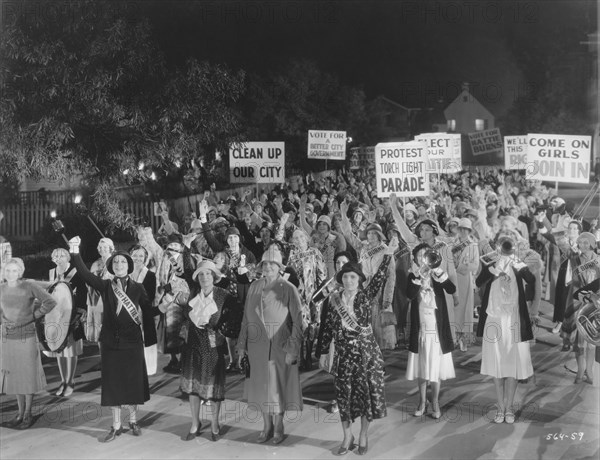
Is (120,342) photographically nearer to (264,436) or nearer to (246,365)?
(246,365)

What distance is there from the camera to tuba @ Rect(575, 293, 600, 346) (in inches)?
281

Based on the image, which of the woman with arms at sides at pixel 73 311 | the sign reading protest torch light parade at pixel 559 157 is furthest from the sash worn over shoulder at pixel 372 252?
the sign reading protest torch light parade at pixel 559 157

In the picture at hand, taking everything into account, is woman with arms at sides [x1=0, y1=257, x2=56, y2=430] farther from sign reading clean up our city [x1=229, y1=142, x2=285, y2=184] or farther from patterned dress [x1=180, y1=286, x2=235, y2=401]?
sign reading clean up our city [x1=229, y1=142, x2=285, y2=184]

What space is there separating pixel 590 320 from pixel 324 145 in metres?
16.3

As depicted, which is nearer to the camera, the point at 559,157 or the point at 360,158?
the point at 559,157

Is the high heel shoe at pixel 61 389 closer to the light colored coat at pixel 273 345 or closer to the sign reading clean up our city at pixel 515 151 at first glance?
the light colored coat at pixel 273 345

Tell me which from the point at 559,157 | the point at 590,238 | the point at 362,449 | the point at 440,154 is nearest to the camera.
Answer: the point at 362,449

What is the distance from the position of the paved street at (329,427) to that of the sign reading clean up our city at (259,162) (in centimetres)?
642

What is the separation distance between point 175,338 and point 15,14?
4693 mm

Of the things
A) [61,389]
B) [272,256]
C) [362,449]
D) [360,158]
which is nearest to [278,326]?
[272,256]

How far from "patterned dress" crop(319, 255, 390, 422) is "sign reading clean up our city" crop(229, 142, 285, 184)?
844cm

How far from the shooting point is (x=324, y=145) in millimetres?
23000

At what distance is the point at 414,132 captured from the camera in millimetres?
75875

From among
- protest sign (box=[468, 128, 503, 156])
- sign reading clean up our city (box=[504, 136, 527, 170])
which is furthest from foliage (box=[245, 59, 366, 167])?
sign reading clean up our city (box=[504, 136, 527, 170])
